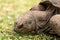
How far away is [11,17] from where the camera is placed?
5863mm

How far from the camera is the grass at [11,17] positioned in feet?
14.5

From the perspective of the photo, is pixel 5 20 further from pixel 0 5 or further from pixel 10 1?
pixel 10 1

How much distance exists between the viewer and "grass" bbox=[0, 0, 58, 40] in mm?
4434

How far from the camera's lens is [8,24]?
17.2 feet

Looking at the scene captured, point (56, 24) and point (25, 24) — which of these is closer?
point (56, 24)

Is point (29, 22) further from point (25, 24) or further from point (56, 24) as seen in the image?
point (56, 24)

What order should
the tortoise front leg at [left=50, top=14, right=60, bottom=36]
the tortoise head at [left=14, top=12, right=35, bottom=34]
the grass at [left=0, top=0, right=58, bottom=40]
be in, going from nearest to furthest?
the tortoise front leg at [left=50, top=14, right=60, bottom=36] < the tortoise head at [left=14, top=12, right=35, bottom=34] < the grass at [left=0, top=0, right=58, bottom=40]

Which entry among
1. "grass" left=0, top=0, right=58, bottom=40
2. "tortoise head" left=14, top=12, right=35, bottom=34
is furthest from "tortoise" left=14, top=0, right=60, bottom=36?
"grass" left=0, top=0, right=58, bottom=40

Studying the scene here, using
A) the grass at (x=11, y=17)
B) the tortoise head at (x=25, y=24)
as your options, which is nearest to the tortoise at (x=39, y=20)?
the tortoise head at (x=25, y=24)

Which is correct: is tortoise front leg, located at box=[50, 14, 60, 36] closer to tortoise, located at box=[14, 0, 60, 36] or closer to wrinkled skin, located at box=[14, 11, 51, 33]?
tortoise, located at box=[14, 0, 60, 36]

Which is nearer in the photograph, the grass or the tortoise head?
the tortoise head

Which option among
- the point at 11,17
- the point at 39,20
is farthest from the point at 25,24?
the point at 11,17

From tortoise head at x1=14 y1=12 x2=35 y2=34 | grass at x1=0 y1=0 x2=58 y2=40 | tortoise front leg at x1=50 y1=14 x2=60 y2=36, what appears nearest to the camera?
tortoise front leg at x1=50 y1=14 x2=60 y2=36

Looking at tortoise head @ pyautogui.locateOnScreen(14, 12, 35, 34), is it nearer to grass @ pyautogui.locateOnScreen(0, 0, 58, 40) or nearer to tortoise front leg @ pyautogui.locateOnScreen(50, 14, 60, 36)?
grass @ pyautogui.locateOnScreen(0, 0, 58, 40)
